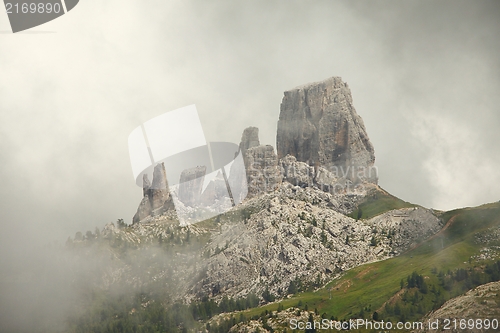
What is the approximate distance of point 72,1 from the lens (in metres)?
200

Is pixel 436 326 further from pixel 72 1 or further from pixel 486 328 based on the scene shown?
pixel 72 1

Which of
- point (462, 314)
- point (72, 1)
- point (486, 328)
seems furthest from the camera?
point (72, 1)

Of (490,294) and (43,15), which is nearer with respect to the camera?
(43,15)

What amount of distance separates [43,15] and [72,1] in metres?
21.6

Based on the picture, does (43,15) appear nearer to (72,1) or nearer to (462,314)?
(72,1)

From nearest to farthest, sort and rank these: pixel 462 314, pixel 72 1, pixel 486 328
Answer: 1. pixel 486 328
2. pixel 462 314
3. pixel 72 1

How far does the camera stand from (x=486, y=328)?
567 feet

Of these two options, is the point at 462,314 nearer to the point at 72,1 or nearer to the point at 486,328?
the point at 486,328

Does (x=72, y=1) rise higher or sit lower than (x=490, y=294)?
higher

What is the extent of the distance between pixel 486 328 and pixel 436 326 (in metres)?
21.3

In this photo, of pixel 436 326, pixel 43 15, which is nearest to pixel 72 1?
pixel 43 15

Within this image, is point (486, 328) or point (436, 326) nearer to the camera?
point (486, 328)

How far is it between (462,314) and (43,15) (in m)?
154

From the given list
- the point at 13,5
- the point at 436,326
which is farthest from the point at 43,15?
the point at 436,326
